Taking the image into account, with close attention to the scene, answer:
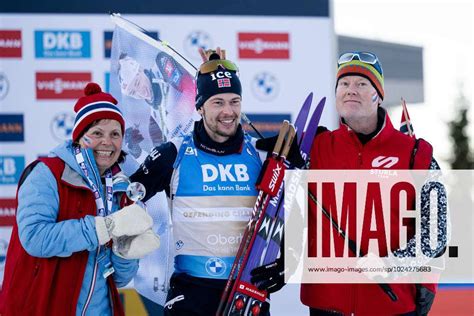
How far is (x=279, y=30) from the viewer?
211 inches

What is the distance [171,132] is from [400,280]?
4.92 ft

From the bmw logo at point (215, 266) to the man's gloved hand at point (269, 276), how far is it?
0.45 feet

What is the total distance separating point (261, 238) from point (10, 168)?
118 inches

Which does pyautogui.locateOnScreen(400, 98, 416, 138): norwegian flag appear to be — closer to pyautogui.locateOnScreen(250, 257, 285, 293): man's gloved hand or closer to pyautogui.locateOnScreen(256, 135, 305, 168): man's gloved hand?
pyautogui.locateOnScreen(256, 135, 305, 168): man's gloved hand

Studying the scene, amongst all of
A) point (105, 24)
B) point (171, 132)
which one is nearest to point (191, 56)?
point (105, 24)

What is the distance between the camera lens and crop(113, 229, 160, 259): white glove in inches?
104

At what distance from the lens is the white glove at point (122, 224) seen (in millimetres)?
2543

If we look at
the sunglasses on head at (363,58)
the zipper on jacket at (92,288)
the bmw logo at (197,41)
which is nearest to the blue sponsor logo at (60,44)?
the bmw logo at (197,41)

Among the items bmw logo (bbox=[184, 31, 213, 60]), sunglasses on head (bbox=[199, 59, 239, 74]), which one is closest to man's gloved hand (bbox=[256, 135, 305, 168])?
sunglasses on head (bbox=[199, 59, 239, 74])

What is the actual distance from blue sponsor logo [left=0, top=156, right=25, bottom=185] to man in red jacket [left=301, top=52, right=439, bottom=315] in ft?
9.81

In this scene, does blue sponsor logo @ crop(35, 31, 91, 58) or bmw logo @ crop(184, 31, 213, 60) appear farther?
bmw logo @ crop(184, 31, 213, 60)

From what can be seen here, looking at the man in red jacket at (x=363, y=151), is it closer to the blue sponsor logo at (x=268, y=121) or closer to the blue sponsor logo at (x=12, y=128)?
the blue sponsor logo at (x=268, y=121)

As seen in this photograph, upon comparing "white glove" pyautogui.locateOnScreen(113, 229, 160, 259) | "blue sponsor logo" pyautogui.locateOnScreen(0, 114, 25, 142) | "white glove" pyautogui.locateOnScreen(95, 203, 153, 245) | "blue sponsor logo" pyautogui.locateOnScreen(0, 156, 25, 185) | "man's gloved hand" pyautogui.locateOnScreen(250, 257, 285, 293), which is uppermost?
"blue sponsor logo" pyautogui.locateOnScreen(0, 114, 25, 142)

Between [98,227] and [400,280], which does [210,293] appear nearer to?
[98,227]
